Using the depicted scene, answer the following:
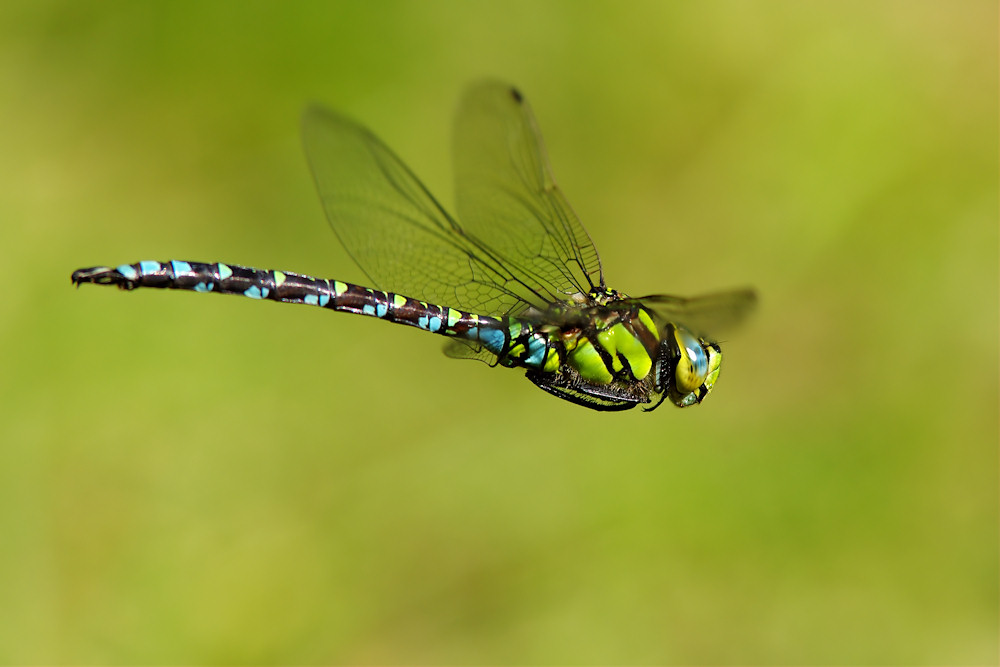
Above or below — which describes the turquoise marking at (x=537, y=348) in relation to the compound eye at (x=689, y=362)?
below

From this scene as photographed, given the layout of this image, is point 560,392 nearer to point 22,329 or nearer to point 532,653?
point 532,653

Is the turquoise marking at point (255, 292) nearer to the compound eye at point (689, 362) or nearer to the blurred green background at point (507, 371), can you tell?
the compound eye at point (689, 362)

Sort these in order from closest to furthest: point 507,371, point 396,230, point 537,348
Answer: point 537,348 → point 396,230 → point 507,371

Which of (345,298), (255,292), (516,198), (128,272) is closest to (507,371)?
(516,198)

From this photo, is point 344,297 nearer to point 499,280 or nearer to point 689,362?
point 499,280

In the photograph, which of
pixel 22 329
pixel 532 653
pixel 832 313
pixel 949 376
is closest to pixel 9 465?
pixel 22 329

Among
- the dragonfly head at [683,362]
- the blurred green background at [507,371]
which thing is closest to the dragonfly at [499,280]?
the dragonfly head at [683,362]

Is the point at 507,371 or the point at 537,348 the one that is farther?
the point at 507,371
